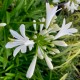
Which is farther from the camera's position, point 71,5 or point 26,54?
point 71,5

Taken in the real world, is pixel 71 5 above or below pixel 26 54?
above

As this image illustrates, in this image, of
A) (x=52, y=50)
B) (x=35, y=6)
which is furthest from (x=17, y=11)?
(x=52, y=50)

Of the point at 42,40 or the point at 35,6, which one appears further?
the point at 35,6

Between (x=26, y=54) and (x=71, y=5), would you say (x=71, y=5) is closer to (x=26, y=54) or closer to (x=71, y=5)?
(x=71, y=5)

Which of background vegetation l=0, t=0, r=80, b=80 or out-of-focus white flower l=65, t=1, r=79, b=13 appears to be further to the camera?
out-of-focus white flower l=65, t=1, r=79, b=13

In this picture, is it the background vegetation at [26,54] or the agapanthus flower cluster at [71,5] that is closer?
the background vegetation at [26,54]

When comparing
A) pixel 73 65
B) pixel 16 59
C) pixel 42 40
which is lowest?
pixel 73 65

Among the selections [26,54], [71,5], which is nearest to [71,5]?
[71,5]

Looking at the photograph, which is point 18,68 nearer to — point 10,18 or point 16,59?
point 16,59

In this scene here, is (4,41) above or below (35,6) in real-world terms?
below

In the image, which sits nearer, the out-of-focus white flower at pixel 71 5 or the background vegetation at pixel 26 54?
the background vegetation at pixel 26 54

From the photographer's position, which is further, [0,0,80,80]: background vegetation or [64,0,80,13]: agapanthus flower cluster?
[64,0,80,13]: agapanthus flower cluster
